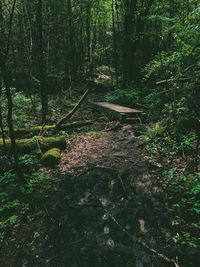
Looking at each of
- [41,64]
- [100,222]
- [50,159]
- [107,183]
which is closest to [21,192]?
[50,159]

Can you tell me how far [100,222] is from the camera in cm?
628

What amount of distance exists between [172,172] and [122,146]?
2.51 m

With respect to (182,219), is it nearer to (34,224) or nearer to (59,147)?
(34,224)

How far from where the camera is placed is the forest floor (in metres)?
5.52

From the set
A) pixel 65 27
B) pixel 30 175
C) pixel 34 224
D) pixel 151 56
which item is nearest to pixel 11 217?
pixel 34 224

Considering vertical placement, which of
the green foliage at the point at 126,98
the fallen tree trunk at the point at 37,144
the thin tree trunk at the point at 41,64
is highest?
the thin tree trunk at the point at 41,64

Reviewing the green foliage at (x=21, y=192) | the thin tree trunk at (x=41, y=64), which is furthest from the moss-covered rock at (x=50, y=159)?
the thin tree trunk at (x=41, y=64)

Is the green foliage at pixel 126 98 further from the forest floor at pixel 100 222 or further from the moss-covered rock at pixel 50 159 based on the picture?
the forest floor at pixel 100 222

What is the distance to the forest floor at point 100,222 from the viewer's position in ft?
18.1

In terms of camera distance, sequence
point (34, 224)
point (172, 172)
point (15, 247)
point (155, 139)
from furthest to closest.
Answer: point (155, 139) → point (172, 172) → point (34, 224) → point (15, 247)

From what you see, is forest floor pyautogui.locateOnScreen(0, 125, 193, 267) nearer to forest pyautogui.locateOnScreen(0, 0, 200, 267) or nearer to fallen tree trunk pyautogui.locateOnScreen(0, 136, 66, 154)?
forest pyautogui.locateOnScreen(0, 0, 200, 267)

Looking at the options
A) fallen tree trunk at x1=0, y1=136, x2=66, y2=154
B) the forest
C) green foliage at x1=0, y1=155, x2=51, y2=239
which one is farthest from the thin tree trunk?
green foliage at x1=0, y1=155, x2=51, y2=239

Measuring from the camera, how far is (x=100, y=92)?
69.3 ft

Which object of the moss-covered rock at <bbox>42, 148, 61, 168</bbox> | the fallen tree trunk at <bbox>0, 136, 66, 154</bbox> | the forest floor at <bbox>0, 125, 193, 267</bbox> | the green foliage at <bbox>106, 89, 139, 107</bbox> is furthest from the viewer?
the green foliage at <bbox>106, 89, 139, 107</bbox>
